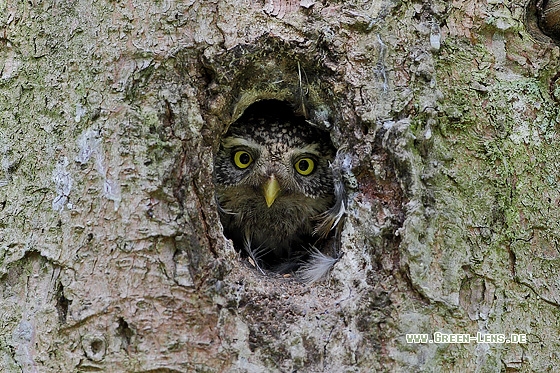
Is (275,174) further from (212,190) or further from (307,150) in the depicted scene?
(212,190)

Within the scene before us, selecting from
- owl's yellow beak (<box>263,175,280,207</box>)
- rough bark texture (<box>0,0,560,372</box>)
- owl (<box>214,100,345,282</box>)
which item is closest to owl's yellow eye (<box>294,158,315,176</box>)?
owl (<box>214,100,345,282</box>)

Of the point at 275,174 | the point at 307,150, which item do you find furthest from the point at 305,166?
the point at 275,174

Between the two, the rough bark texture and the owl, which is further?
the owl

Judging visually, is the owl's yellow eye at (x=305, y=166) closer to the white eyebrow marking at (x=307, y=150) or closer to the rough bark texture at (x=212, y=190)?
the white eyebrow marking at (x=307, y=150)

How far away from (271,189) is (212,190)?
1.13 meters

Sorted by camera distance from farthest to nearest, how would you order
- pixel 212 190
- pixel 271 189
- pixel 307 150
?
pixel 307 150, pixel 271 189, pixel 212 190

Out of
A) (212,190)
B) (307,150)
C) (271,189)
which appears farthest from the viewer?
(307,150)

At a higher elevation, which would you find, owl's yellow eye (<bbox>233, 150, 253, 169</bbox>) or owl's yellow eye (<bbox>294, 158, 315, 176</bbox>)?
owl's yellow eye (<bbox>294, 158, 315, 176</bbox>)

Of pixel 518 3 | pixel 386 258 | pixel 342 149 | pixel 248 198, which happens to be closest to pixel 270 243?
pixel 248 198

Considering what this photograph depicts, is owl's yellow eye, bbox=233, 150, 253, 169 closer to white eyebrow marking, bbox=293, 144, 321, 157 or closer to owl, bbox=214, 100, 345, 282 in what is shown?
owl, bbox=214, 100, 345, 282

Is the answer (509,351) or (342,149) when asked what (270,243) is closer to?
(342,149)

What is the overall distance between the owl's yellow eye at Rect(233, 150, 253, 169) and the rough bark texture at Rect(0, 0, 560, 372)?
111 centimetres

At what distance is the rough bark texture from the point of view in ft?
7.11

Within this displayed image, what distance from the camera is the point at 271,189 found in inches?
139
